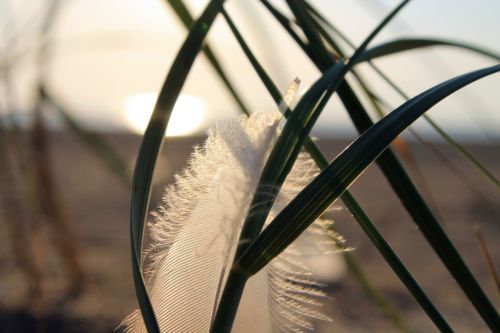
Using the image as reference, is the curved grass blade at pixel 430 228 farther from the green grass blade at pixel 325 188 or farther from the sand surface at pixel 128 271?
the sand surface at pixel 128 271

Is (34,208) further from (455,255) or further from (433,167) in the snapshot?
(433,167)

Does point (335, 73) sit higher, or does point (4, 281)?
point (335, 73)

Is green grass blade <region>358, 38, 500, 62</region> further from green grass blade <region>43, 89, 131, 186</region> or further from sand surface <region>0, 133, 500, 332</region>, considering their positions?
green grass blade <region>43, 89, 131, 186</region>

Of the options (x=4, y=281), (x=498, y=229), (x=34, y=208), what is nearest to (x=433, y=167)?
(x=498, y=229)

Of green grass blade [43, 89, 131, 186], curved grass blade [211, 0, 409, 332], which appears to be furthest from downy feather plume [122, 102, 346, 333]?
green grass blade [43, 89, 131, 186]

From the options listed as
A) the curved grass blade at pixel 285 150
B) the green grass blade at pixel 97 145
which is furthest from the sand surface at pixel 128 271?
the curved grass blade at pixel 285 150

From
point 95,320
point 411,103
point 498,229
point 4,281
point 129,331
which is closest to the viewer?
point 411,103

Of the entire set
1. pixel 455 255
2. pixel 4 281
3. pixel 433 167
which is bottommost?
pixel 4 281
